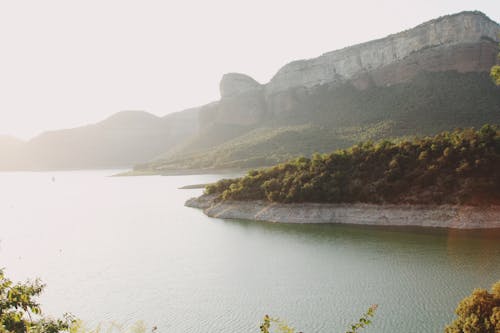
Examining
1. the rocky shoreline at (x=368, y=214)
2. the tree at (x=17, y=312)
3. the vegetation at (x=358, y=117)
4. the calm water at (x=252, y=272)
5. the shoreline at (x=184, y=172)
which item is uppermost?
the vegetation at (x=358, y=117)

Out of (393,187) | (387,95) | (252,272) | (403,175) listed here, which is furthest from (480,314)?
(387,95)

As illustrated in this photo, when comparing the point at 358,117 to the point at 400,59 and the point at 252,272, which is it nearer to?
the point at 400,59

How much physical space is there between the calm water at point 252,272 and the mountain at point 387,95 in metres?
62.7

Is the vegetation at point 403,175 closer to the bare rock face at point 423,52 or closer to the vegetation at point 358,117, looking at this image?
the vegetation at point 358,117

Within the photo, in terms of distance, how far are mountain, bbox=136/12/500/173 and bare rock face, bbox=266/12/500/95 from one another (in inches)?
11.0

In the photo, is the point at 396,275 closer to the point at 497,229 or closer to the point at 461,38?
the point at 497,229

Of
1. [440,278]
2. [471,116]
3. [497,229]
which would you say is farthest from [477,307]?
[471,116]

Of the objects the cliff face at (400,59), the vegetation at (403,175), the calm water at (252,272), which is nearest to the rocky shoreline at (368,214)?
the vegetation at (403,175)

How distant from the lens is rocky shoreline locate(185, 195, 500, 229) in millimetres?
37125

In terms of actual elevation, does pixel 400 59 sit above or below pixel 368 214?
above

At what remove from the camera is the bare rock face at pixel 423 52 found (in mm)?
114438

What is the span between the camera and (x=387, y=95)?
12719cm

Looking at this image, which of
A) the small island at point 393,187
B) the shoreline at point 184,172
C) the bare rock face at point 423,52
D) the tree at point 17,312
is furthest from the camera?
the shoreline at point 184,172

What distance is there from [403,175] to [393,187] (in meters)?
2.22
